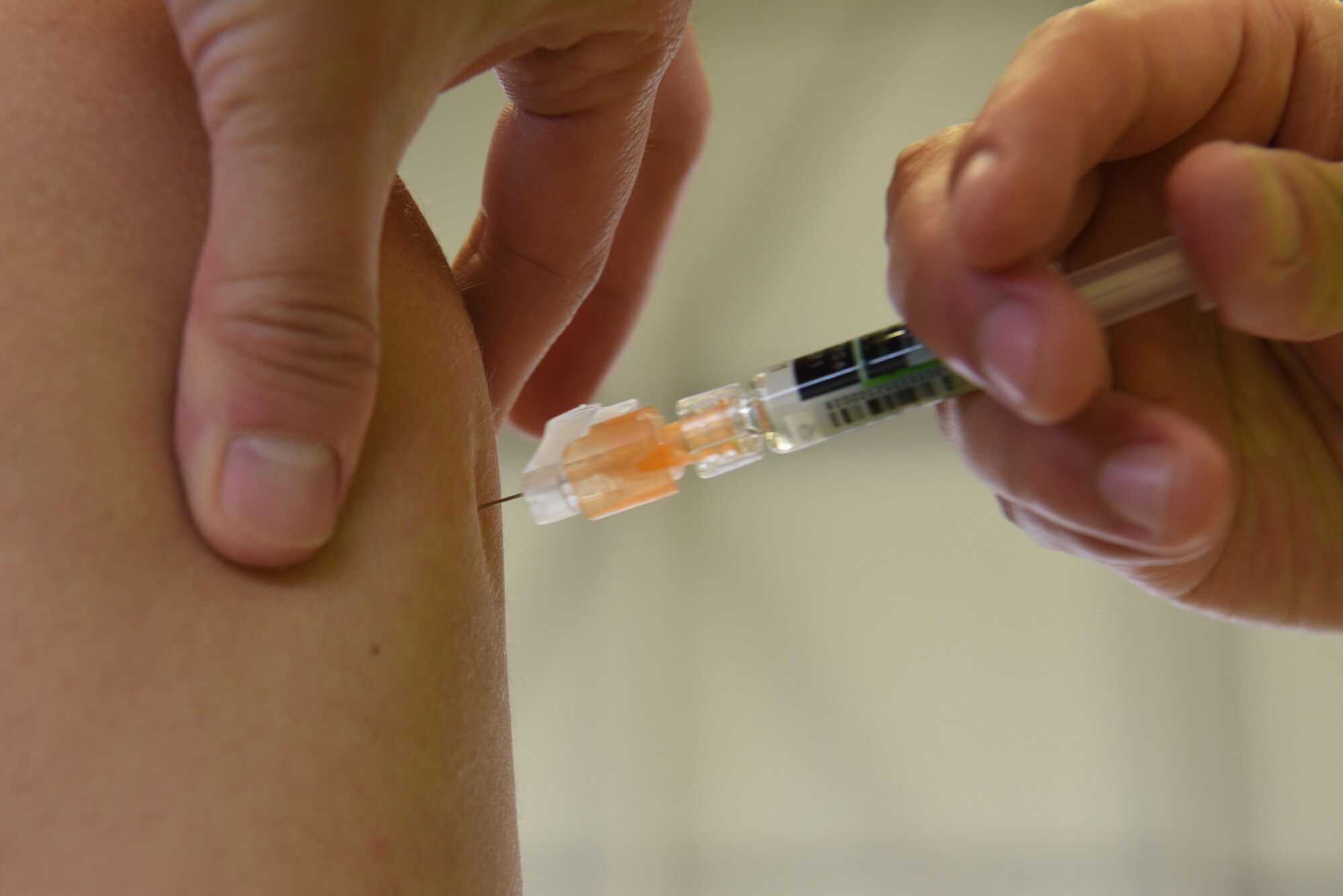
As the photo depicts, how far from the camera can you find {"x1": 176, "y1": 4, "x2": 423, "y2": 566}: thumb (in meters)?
0.45

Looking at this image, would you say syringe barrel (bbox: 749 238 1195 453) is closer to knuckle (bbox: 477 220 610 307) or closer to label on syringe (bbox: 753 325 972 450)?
label on syringe (bbox: 753 325 972 450)

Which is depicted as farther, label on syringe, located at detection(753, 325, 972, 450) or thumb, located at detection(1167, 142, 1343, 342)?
label on syringe, located at detection(753, 325, 972, 450)

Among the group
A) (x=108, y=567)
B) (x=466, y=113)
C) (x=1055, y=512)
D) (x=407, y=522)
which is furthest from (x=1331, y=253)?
(x=466, y=113)

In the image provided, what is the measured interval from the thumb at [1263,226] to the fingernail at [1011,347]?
117mm

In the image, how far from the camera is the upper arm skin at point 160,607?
1.32 feet

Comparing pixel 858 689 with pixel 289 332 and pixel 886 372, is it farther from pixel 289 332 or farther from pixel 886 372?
pixel 289 332

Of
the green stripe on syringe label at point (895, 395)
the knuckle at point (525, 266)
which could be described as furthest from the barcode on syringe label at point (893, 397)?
the knuckle at point (525, 266)

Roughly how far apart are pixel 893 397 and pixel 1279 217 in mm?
258

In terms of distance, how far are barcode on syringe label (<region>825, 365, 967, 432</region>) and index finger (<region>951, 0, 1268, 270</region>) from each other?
0.46ft

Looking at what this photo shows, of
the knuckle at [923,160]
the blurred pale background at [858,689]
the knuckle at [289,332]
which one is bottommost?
the blurred pale background at [858,689]

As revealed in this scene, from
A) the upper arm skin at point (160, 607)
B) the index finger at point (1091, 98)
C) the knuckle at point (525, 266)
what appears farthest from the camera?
the knuckle at point (525, 266)

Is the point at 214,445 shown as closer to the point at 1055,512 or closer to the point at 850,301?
the point at 1055,512

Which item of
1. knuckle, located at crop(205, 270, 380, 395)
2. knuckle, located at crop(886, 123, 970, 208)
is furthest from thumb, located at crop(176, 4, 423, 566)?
knuckle, located at crop(886, 123, 970, 208)

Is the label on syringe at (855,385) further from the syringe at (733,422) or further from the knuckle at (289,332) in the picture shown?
the knuckle at (289,332)
